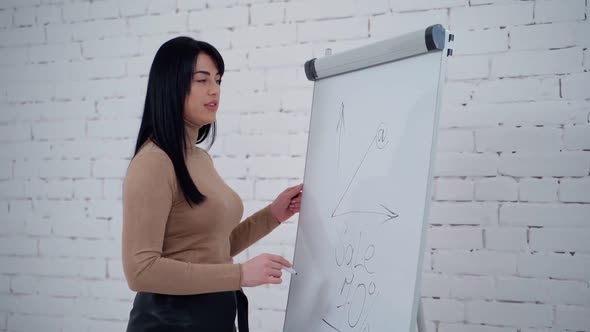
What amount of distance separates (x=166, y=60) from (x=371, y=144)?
21.3 inches

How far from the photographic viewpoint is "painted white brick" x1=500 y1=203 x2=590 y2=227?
188 cm

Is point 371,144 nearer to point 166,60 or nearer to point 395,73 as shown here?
point 395,73

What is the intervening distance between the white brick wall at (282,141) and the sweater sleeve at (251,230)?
1.40ft

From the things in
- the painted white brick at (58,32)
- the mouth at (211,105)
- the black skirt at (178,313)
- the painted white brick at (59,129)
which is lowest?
the black skirt at (178,313)

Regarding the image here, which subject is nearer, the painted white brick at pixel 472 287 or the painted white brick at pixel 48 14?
the painted white brick at pixel 472 287

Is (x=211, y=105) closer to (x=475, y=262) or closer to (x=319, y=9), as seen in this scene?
(x=319, y=9)

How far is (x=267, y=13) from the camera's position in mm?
2270

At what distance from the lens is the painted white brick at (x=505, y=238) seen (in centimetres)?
194

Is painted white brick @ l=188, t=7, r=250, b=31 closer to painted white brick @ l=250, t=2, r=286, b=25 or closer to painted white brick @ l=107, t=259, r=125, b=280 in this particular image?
painted white brick @ l=250, t=2, r=286, b=25

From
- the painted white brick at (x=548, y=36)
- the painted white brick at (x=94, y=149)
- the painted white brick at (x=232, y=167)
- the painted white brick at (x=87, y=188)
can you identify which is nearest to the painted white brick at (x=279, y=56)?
the painted white brick at (x=232, y=167)

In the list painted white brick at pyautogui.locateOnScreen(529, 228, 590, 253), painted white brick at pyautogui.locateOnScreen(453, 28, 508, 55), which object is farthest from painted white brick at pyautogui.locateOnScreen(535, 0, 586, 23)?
painted white brick at pyautogui.locateOnScreen(529, 228, 590, 253)

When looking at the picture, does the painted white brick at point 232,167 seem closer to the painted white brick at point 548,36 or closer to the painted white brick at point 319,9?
the painted white brick at point 319,9

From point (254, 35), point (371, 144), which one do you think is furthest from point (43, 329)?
point (371, 144)

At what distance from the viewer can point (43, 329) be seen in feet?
8.38
